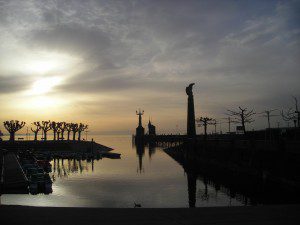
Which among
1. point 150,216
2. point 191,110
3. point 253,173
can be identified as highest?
point 191,110

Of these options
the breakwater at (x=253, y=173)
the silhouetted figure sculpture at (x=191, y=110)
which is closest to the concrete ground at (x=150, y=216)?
the breakwater at (x=253, y=173)

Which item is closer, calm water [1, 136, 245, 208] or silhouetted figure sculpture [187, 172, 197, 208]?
calm water [1, 136, 245, 208]

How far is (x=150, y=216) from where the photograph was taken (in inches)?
302

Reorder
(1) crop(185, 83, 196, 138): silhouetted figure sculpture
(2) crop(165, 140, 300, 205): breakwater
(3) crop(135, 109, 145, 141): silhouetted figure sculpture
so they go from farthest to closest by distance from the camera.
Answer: (3) crop(135, 109, 145, 141): silhouetted figure sculpture → (1) crop(185, 83, 196, 138): silhouetted figure sculpture → (2) crop(165, 140, 300, 205): breakwater

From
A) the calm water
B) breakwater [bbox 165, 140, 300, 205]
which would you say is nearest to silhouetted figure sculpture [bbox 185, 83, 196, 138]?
breakwater [bbox 165, 140, 300, 205]

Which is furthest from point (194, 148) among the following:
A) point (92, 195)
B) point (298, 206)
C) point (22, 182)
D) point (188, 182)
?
point (298, 206)

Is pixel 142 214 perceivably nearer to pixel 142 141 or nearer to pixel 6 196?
pixel 6 196

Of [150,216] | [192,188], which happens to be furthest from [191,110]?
[150,216]

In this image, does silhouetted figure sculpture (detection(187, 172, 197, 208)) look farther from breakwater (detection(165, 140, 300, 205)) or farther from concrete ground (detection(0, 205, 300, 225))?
concrete ground (detection(0, 205, 300, 225))

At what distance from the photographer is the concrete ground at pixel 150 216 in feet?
23.7

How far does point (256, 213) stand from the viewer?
7879 millimetres

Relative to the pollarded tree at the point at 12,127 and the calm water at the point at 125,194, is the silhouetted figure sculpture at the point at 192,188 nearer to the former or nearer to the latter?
the calm water at the point at 125,194

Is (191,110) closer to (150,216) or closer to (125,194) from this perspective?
(125,194)

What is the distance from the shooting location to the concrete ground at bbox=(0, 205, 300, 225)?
7219 millimetres
